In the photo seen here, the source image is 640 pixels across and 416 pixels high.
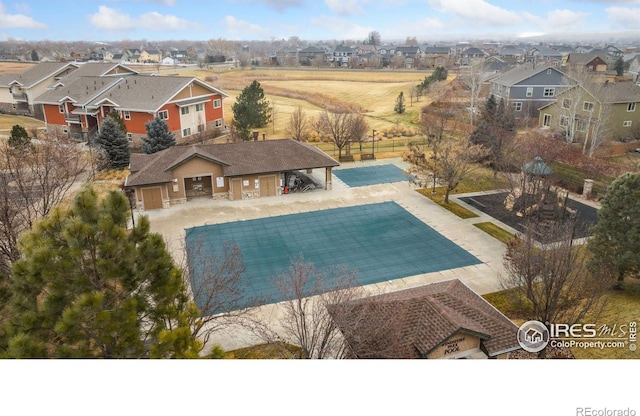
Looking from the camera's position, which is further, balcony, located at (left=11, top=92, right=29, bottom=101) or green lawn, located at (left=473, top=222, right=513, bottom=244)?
balcony, located at (left=11, top=92, right=29, bottom=101)

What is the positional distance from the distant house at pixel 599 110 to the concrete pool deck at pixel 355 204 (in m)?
13.5

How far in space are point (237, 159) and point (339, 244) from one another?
8.09 m

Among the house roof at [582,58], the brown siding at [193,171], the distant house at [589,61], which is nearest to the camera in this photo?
the brown siding at [193,171]

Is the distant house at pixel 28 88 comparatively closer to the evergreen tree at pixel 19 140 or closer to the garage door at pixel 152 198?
the evergreen tree at pixel 19 140

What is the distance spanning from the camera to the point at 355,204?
2223 cm

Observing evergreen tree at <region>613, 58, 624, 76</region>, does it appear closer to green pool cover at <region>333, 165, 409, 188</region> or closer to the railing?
green pool cover at <region>333, 165, 409, 188</region>

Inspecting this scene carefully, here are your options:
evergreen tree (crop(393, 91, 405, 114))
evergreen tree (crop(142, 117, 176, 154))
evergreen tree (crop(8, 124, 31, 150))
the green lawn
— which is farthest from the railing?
evergreen tree (crop(393, 91, 405, 114))

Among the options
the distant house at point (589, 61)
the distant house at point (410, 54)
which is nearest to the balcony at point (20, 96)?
the distant house at point (589, 61)

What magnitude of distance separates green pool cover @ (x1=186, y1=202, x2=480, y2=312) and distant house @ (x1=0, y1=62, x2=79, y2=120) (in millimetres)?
19515

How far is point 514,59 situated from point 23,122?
199 feet

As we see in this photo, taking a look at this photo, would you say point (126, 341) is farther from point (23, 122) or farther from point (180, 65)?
point (180, 65)

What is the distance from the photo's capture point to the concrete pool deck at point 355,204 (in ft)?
49.0

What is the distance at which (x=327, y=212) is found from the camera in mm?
21188

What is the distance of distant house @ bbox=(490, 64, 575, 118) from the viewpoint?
3744 centimetres
